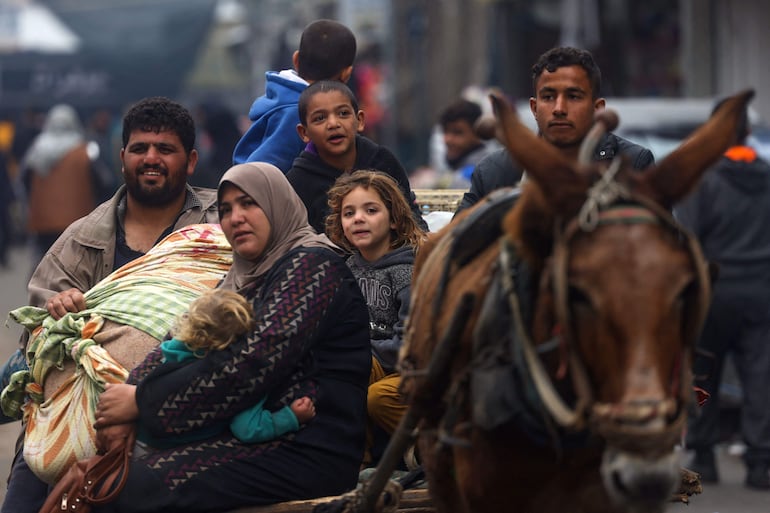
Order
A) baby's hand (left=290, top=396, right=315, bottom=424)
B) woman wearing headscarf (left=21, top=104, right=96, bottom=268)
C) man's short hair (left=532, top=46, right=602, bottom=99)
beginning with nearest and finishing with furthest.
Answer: baby's hand (left=290, top=396, right=315, bottom=424) < man's short hair (left=532, top=46, right=602, bottom=99) < woman wearing headscarf (left=21, top=104, right=96, bottom=268)

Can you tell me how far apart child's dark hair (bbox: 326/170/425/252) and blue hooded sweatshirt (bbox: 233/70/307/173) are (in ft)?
2.82

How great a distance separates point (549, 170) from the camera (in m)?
3.41

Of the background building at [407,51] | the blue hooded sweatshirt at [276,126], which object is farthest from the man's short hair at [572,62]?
the background building at [407,51]

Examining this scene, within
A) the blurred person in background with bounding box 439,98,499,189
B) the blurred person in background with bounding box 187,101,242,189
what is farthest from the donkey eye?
the blurred person in background with bounding box 187,101,242,189

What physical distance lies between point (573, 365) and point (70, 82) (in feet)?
85.8

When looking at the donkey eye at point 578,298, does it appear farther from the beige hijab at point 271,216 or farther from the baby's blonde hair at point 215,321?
the beige hijab at point 271,216

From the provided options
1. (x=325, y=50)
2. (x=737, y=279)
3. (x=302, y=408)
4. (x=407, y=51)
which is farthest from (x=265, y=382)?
(x=407, y=51)

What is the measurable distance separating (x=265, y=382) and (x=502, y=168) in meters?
1.24

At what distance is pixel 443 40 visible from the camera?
28750 mm

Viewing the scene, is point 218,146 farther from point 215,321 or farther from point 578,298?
point 578,298

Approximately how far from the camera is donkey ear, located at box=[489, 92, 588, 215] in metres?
3.41

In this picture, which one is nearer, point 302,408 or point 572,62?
point 302,408

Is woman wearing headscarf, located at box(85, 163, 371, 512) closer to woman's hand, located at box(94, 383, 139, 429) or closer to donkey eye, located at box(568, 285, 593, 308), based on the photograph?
woman's hand, located at box(94, 383, 139, 429)

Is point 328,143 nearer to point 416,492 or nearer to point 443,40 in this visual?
point 416,492
